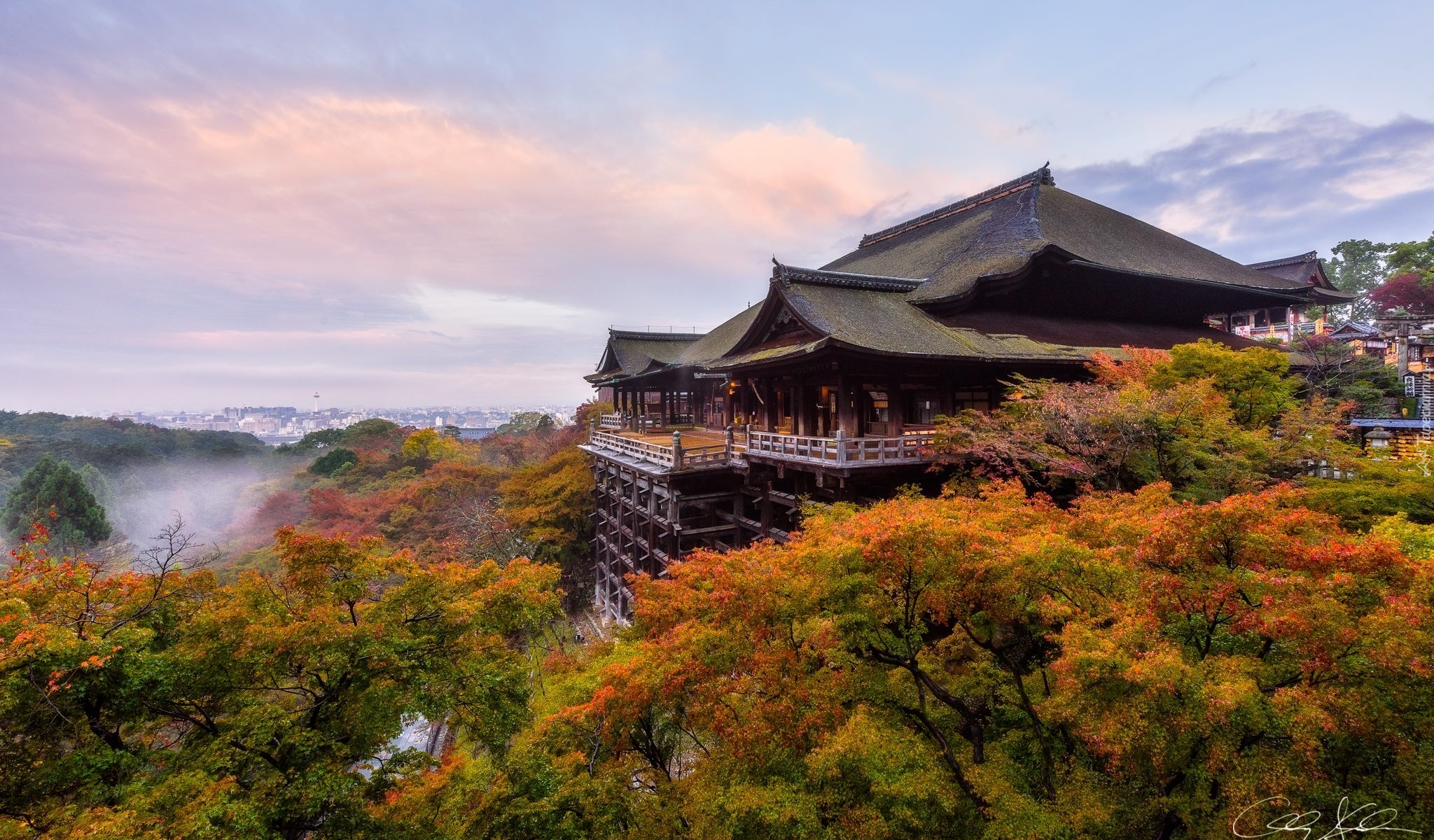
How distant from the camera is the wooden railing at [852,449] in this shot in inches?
510

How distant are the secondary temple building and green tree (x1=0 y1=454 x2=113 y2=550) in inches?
1552

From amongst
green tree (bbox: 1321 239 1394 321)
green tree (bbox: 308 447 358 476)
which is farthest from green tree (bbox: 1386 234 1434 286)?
green tree (bbox: 308 447 358 476)

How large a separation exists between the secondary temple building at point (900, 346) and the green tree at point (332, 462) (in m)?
36.5

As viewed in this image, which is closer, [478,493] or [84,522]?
[478,493]

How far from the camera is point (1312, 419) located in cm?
1156

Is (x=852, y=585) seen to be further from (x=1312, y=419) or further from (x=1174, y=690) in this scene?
(x=1312, y=419)

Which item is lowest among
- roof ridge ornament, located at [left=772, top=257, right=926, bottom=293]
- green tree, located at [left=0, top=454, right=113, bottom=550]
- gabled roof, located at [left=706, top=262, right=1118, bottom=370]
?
green tree, located at [left=0, top=454, right=113, bottom=550]

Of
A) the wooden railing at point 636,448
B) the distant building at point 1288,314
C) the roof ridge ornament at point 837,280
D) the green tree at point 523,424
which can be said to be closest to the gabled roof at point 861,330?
the roof ridge ornament at point 837,280

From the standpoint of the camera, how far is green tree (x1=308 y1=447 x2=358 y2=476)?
5044 cm

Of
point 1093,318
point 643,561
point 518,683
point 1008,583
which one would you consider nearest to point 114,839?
point 518,683

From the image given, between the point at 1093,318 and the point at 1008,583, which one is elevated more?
the point at 1093,318

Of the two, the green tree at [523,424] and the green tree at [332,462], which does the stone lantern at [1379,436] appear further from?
the green tree at [523,424]

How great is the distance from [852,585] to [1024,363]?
11.9 metres

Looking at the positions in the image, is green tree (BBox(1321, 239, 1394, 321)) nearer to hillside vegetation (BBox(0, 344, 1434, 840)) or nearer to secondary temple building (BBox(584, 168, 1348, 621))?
secondary temple building (BBox(584, 168, 1348, 621))
